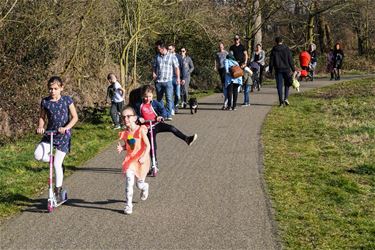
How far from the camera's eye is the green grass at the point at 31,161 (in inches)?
311

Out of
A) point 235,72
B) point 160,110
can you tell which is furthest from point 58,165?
point 235,72

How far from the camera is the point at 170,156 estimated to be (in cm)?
1048

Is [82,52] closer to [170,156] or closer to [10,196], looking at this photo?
[170,156]

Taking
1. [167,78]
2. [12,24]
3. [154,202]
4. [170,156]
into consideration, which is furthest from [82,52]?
[154,202]

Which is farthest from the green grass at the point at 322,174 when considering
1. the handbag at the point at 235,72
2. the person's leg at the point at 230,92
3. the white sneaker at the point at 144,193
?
the white sneaker at the point at 144,193

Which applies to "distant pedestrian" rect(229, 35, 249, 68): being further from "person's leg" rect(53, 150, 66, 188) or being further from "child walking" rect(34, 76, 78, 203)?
"person's leg" rect(53, 150, 66, 188)

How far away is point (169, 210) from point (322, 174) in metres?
2.88

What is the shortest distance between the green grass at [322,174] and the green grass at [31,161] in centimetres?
334

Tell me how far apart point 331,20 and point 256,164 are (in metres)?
37.7

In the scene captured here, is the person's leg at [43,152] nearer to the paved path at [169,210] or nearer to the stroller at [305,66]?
the paved path at [169,210]

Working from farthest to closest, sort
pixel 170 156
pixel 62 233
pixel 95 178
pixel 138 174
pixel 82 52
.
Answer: pixel 82 52 → pixel 170 156 → pixel 95 178 → pixel 138 174 → pixel 62 233

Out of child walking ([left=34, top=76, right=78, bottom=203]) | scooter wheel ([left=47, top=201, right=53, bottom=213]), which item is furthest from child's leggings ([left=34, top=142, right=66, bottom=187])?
scooter wheel ([left=47, top=201, right=53, bottom=213])

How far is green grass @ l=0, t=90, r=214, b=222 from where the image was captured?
7887mm

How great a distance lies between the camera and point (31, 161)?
10.7m
